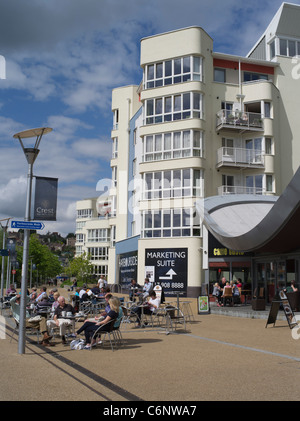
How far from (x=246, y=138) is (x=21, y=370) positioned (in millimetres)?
31541

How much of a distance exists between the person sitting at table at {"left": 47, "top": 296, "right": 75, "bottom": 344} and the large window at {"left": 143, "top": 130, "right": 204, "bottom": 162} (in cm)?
2329

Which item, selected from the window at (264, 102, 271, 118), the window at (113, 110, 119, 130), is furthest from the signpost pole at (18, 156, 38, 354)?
the window at (113, 110, 119, 130)

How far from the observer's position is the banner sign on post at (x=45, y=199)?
32.6 ft

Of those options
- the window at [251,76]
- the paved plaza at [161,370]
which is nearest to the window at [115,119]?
the window at [251,76]

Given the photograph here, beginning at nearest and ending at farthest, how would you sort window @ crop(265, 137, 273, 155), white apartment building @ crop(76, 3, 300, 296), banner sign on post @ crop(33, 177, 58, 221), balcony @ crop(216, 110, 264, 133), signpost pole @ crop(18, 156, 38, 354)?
signpost pole @ crop(18, 156, 38, 354)
banner sign on post @ crop(33, 177, 58, 221)
white apartment building @ crop(76, 3, 300, 296)
balcony @ crop(216, 110, 264, 133)
window @ crop(265, 137, 273, 155)

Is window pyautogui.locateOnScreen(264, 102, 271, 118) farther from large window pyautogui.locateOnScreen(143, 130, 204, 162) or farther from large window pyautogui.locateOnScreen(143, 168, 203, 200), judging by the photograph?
large window pyautogui.locateOnScreen(143, 168, 203, 200)

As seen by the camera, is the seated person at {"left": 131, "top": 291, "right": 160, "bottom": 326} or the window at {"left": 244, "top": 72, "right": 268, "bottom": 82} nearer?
the seated person at {"left": 131, "top": 291, "right": 160, "bottom": 326}

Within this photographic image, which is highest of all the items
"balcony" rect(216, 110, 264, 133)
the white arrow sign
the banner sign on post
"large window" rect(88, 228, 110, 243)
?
"balcony" rect(216, 110, 264, 133)

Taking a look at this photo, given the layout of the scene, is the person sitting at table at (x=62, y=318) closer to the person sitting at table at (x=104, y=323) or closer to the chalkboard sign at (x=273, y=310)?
the person sitting at table at (x=104, y=323)

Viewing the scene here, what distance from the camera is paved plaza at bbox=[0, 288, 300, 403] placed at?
19.5 feet

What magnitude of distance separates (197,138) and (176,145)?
5.49 feet

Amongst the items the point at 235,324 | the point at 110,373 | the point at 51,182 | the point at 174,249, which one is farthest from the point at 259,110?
the point at 110,373
